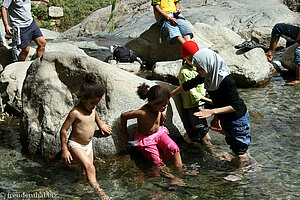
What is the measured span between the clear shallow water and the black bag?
437 cm

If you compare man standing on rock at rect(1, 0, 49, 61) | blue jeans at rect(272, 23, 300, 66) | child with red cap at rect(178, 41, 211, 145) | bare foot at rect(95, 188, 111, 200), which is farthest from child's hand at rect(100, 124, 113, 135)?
blue jeans at rect(272, 23, 300, 66)

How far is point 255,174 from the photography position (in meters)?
3.79

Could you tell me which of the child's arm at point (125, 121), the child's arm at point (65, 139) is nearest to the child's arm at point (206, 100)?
the child's arm at point (125, 121)

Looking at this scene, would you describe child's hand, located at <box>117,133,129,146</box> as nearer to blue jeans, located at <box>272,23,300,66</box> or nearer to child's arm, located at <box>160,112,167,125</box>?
child's arm, located at <box>160,112,167,125</box>

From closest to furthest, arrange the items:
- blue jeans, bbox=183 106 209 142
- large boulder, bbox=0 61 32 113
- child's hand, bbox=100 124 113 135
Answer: child's hand, bbox=100 124 113 135 < blue jeans, bbox=183 106 209 142 < large boulder, bbox=0 61 32 113

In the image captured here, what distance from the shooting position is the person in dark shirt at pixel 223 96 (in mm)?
3715

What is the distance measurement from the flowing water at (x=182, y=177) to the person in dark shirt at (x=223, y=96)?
0.35 meters

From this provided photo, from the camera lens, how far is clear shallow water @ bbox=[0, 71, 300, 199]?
3.43 meters

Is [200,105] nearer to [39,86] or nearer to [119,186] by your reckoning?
[119,186]

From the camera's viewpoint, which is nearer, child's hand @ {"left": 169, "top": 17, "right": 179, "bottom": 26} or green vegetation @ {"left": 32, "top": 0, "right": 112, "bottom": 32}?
child's hand @ {"left": 169, "top": 17, "right": 179, "bottom": 26}

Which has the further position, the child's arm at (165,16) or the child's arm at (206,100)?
the child's arm at (165,16)

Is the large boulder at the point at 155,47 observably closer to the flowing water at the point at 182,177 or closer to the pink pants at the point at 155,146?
the flowing water at the point at 182,177

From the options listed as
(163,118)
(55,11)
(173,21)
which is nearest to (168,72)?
(173,21)

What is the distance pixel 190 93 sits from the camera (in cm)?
443
